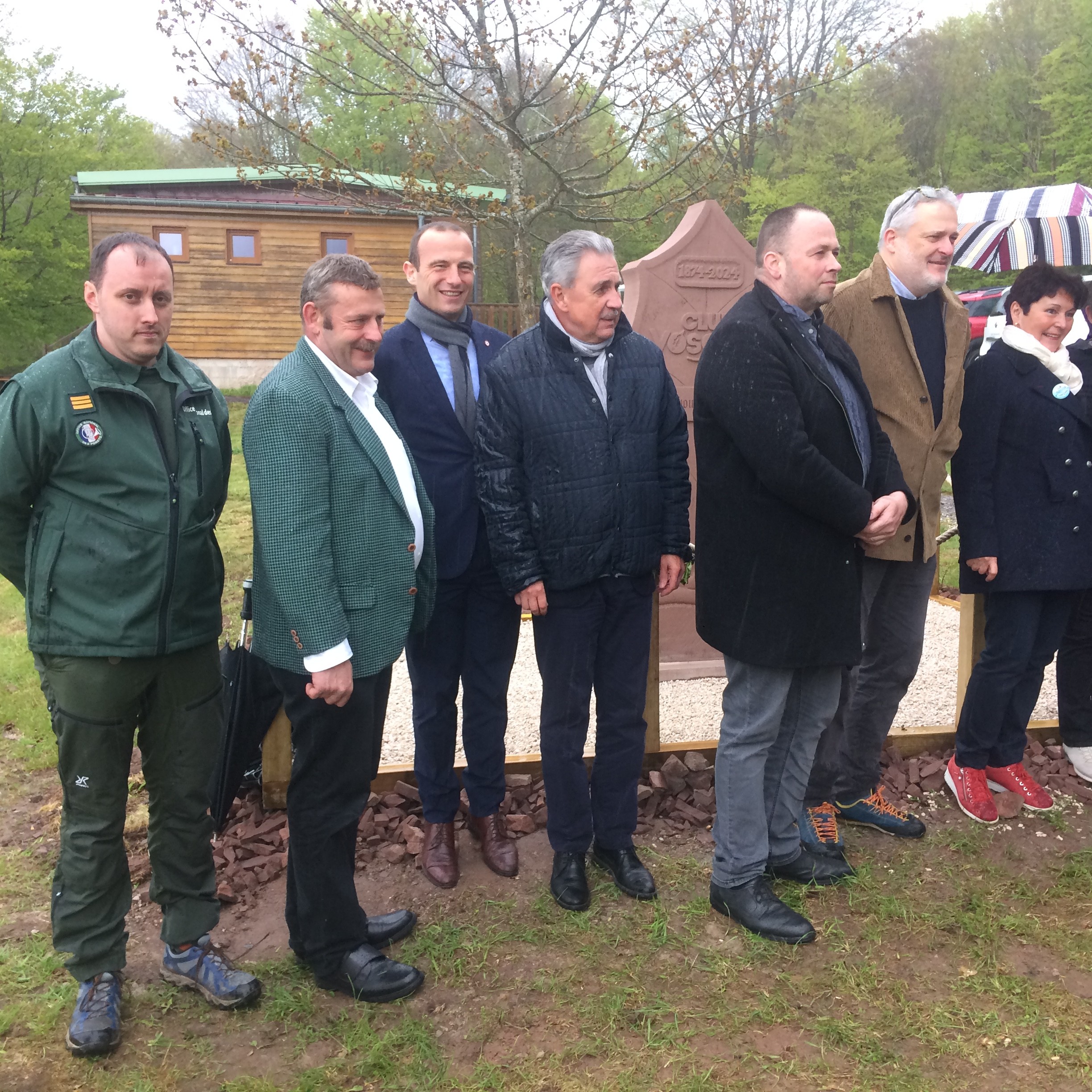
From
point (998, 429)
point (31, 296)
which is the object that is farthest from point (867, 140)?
point (998, 429)

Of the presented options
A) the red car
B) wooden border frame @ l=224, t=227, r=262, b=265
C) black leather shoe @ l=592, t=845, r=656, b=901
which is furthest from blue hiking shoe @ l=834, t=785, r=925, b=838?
wooden border frame @ l=224, t=227, r=262, b=265

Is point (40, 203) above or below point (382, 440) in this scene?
above

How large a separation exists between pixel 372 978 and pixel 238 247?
758 inches

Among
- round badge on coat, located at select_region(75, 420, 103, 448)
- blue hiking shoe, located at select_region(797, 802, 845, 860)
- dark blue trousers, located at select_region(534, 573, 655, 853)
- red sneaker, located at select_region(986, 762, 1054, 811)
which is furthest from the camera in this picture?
red sneaker, located at select_region(986, 762, 1054, 811)

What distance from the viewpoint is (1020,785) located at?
377 centimetres

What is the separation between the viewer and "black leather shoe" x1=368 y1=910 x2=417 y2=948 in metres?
2.92

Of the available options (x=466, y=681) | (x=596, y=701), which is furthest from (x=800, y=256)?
(x=466, y=681)

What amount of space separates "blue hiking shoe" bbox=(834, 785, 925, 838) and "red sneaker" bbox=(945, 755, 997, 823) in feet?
0.67

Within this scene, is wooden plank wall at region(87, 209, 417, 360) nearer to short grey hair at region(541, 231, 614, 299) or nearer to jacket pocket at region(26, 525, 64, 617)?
short grey hair at region(541, 231, 614, 299)

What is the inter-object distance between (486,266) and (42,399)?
88.7 ft

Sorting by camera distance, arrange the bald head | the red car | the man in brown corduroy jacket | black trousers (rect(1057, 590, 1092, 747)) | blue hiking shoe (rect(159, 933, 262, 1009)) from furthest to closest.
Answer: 1. the red car
2. black trousers (rect(1057, 590, 1092, 747))
3. the man in brown corduroy jacket
4. the bald head
5. blue hiking shoe (rect(159, 933, 262, 1009))

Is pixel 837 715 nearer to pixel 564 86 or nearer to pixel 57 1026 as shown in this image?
pixel 57 1026

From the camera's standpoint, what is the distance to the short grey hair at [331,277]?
2.52 m

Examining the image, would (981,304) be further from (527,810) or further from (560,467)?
(560,467)
